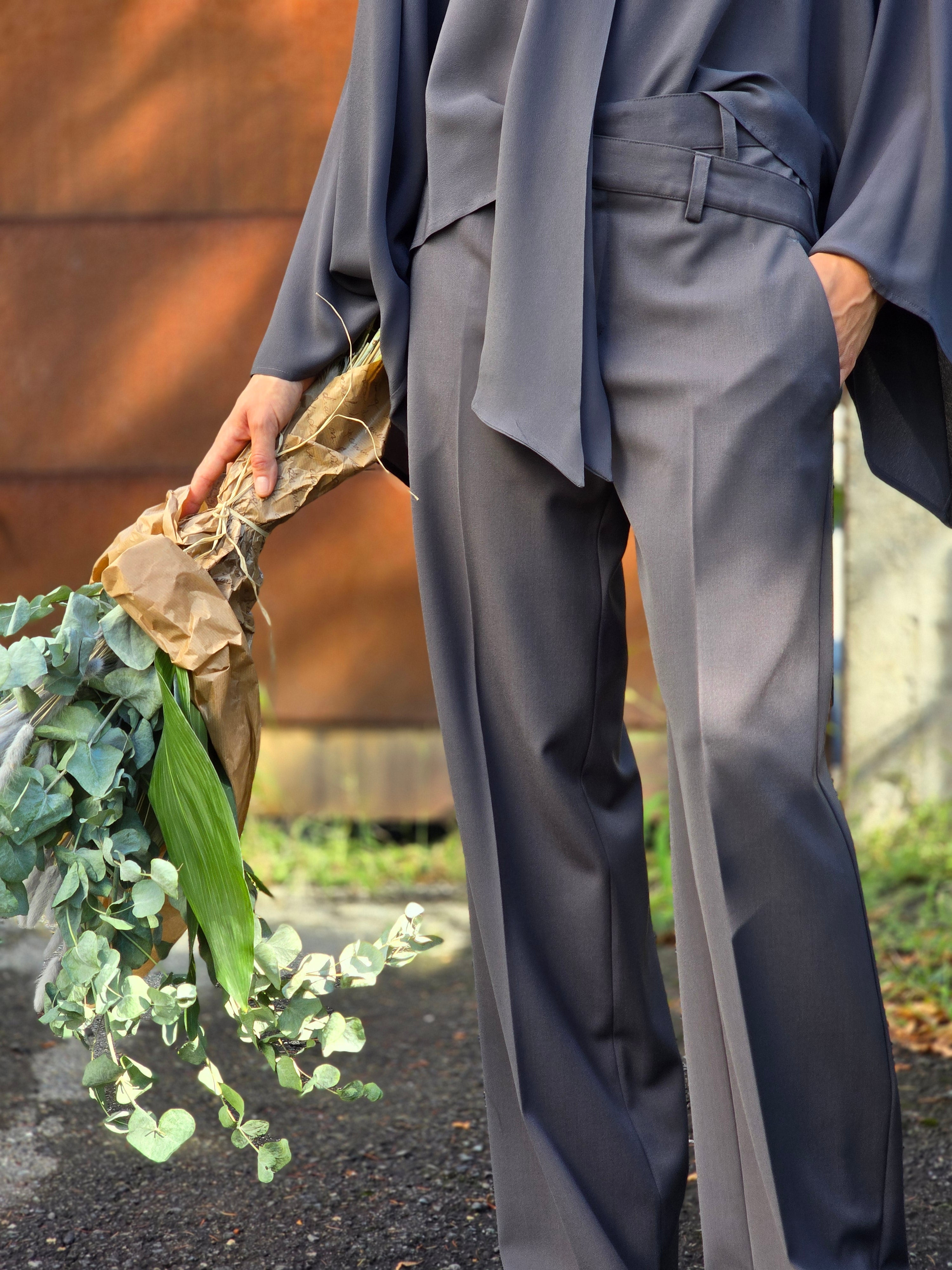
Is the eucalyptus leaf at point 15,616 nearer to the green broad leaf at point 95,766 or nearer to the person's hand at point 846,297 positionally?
the green broad leaf at point 95,766

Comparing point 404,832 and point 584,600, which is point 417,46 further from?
point 404,832

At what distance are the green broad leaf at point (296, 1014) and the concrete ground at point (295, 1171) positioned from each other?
0.36m

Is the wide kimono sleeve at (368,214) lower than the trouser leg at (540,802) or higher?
higher

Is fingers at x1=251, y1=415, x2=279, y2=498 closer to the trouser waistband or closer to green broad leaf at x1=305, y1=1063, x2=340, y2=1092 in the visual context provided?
the trouser waistband

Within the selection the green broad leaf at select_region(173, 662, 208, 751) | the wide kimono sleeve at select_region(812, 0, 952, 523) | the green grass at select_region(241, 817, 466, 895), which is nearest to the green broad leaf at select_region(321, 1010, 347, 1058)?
the green broad leaf at select_region(173, 662, 208, 751)

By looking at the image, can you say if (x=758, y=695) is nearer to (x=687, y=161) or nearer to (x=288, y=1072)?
(x=687, y=161)

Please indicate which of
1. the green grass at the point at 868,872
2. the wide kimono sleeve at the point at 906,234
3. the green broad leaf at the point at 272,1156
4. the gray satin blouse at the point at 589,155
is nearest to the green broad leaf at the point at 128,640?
the gray satin blouse at the point at 589,155

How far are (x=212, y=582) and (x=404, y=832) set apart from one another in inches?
87.9

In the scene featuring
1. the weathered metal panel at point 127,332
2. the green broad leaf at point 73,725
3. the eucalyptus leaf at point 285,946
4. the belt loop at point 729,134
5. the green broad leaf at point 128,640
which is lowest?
the weathered metal panel at point 127,332

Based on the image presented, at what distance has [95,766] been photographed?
1311 millimetres

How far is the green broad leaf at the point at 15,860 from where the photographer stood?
1.29 metres

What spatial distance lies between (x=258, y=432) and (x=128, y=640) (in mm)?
271

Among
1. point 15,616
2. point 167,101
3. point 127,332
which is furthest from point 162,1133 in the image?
point 167,101

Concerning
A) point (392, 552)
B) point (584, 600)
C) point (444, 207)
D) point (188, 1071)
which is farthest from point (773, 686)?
point (392, 552)
